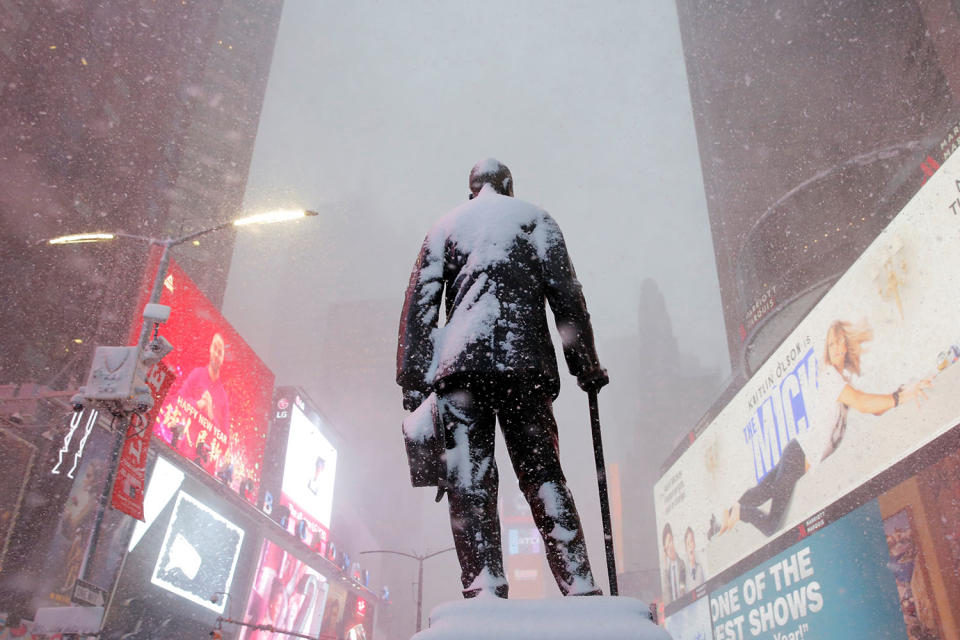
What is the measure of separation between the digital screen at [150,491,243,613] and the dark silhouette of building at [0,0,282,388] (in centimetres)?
676

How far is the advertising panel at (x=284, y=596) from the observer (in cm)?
3231

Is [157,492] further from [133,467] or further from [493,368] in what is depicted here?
[493,368]

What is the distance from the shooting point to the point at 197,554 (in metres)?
27.7

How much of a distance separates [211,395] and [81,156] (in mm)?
10793

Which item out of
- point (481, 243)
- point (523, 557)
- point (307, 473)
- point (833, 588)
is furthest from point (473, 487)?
point (523, 557)

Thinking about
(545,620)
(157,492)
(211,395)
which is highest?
(211,395)

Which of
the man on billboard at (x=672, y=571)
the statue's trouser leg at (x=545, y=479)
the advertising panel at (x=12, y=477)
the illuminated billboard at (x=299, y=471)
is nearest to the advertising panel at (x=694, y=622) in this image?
the man on billboard at (x=672, y=571)

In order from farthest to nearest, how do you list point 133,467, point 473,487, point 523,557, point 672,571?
point 523,557
point 672,571
point 133,467
point 473,487

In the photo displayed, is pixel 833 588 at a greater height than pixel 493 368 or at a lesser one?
greater

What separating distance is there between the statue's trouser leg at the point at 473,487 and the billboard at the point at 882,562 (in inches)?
517

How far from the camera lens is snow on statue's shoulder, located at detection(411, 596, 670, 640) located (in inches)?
92.0

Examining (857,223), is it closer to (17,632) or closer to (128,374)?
(128,374)

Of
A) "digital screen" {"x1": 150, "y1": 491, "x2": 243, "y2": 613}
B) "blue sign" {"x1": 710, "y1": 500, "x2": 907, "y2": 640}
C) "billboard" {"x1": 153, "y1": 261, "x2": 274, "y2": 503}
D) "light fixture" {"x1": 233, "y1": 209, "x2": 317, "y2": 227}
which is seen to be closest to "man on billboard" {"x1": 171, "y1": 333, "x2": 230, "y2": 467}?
"billboard" {"x1": 153, "y1": 261, "x2": 274, "y2": 503}

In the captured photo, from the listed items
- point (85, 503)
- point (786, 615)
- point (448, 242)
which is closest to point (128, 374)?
point (448, 242)
